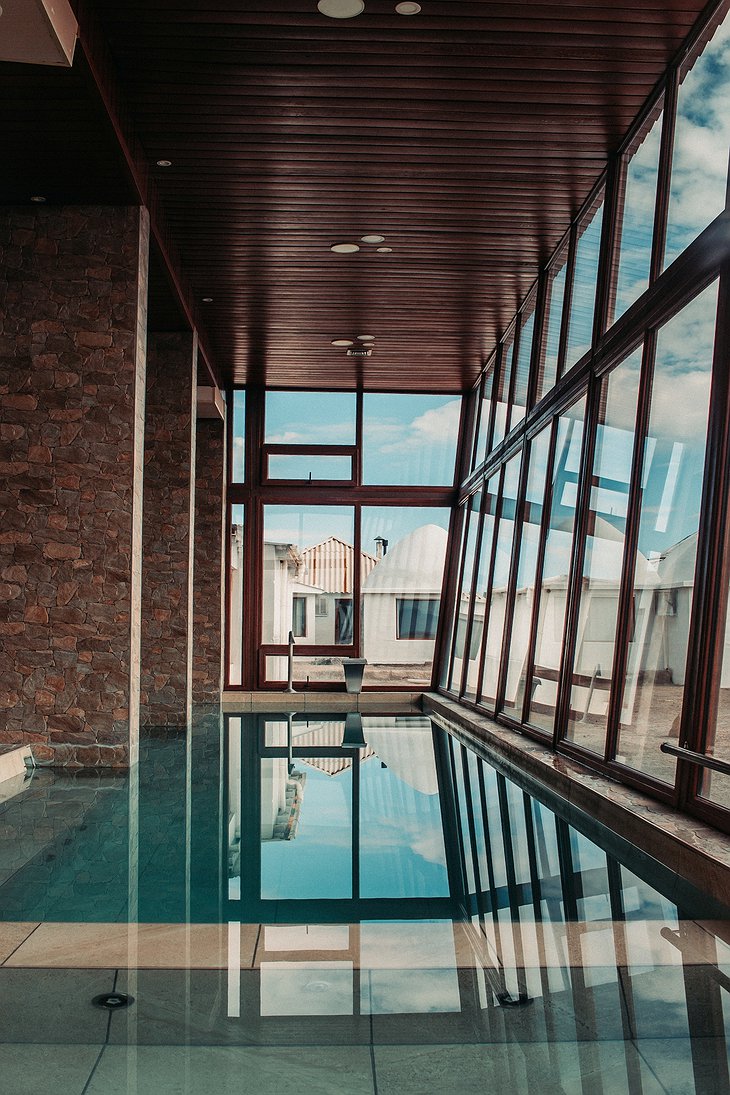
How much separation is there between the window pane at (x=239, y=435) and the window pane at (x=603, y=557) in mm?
6987

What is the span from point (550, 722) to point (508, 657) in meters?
1.81

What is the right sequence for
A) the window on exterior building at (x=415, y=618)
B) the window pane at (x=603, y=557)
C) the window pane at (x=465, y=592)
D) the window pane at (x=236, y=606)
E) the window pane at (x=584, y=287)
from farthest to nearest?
the window on exterior building at (x=415, y=618) → the window pane at (x=236, y=606) → the window pane at (x=465, y=592) → the window pane at (x=584, y=287) → the window pane at (x=603, y=557)

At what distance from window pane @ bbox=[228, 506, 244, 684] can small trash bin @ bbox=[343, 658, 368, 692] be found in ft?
4.52

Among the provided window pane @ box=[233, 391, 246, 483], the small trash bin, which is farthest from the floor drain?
window pane @ box=[233, 391, 246, 483]

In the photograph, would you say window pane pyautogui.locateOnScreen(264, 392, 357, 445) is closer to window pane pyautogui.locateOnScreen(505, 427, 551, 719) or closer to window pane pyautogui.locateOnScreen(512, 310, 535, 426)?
window pane pyautogui.locateOnScreen(512, 310, 535, 426)

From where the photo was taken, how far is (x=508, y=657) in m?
9.18

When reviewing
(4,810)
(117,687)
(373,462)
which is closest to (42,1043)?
(4,810)

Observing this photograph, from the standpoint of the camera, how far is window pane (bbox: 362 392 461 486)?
13.3 m

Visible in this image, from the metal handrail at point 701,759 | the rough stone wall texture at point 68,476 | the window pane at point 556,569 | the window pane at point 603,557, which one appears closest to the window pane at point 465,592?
the window pane at point 556,569

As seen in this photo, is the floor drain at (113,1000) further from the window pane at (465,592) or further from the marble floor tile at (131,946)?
the window pane at (465,592)

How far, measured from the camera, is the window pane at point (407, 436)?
1327 centimetres

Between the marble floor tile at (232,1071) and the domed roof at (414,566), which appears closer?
the marble floor tile at (232,1071)

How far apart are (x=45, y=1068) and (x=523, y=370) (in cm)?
844

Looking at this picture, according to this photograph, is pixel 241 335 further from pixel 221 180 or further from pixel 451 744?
pixel 451 744
